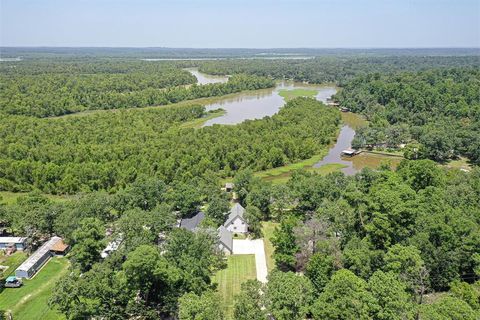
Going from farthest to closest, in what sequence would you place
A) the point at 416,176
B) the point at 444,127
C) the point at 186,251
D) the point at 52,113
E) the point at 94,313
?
the point at 52,113 → the point at 444,127 → the point at 416,176 → the point at 186,251 → the point at 94,313

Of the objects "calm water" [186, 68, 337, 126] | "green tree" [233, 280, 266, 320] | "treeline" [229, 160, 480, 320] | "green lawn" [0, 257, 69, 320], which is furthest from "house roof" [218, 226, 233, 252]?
"calm water" [186, 68, 337, 126]

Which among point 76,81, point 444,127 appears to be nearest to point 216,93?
point 76,81

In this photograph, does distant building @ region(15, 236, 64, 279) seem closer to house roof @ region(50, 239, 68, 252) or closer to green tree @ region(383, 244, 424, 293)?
house roof @ region(50, 239, 68, 252)

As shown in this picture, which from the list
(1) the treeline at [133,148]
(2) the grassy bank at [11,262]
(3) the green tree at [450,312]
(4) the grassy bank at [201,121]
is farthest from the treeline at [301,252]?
(4) the grassy bank at [201,121]

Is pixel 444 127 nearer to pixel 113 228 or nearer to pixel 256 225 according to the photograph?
A: pixel 256 225

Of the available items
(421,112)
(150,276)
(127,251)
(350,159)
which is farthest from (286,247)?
(421,112)

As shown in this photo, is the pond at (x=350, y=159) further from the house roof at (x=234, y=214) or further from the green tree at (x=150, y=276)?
the green tree at (x=150, y=276)
